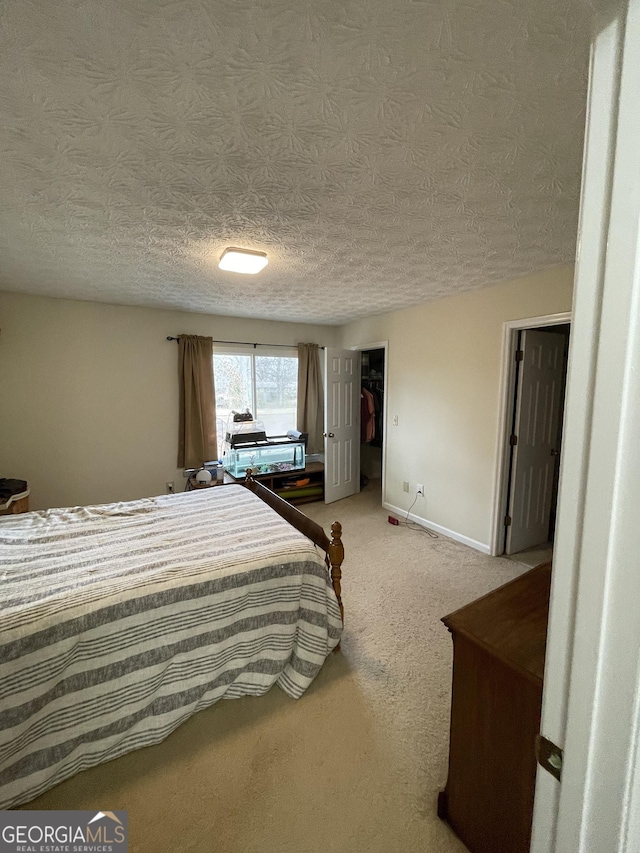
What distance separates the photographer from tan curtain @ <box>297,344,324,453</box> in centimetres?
473

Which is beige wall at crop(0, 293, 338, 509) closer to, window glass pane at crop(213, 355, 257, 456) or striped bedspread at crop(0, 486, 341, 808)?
window glass pane at crop(213, 355, 257, 456)

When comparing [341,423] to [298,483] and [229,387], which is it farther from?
[229,387]

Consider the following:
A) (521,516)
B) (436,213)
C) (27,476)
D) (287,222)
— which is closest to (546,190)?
(436,213)

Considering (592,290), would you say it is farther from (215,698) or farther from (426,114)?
(215,698)

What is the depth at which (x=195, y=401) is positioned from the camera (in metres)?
4.02

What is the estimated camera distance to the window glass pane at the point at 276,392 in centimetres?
461

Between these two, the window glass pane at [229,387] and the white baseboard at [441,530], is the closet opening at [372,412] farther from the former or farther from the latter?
the window glass pane at [229,387]

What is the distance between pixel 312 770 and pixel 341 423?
11.2 ft

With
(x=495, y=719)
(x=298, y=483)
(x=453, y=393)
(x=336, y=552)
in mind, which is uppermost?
(x=453, y=393)

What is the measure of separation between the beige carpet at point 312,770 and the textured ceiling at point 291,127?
7.80ft

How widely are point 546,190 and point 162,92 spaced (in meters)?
1.49

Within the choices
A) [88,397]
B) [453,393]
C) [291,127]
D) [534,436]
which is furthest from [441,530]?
[88,397]

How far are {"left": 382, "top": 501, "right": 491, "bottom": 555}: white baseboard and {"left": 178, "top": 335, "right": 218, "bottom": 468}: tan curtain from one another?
2342 millimetres

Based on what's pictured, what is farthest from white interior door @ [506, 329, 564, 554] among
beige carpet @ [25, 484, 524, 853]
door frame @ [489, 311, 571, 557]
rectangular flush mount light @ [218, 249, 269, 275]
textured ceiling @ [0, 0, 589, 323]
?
rectangular flush mount light @ [218, 249, 269, 275]
